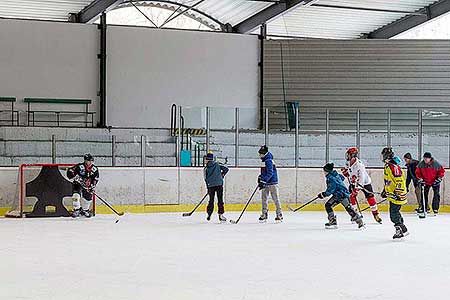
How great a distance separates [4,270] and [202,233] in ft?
14.1

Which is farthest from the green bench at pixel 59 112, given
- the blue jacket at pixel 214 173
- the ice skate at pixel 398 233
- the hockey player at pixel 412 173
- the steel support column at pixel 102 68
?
the ice skate at pixel 398 233

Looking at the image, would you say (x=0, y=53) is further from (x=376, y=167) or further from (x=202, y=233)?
(x=202, y=233)

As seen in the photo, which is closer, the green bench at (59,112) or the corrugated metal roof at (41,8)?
the green bench at (59,112)

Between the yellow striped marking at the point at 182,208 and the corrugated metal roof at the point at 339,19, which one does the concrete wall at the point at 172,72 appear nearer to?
the corrugated metal roof at the point at 339,19

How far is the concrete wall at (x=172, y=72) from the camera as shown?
74.7 feet

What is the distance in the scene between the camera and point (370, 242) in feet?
32.9

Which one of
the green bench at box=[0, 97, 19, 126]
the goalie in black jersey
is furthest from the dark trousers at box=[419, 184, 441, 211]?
the green bench at box=[0, 97, 19, 126]

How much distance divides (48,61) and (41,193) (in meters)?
8.82

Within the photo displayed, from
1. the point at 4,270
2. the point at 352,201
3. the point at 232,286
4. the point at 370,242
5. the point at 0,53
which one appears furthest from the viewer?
the point at 0,53

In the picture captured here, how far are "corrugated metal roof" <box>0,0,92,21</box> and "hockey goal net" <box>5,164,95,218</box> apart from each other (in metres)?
8.51

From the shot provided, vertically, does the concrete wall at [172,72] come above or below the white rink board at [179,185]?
above

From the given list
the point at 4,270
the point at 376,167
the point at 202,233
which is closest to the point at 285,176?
the point at 376,167

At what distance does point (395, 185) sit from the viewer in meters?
9.86

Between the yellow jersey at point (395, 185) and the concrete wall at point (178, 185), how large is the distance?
625cm
